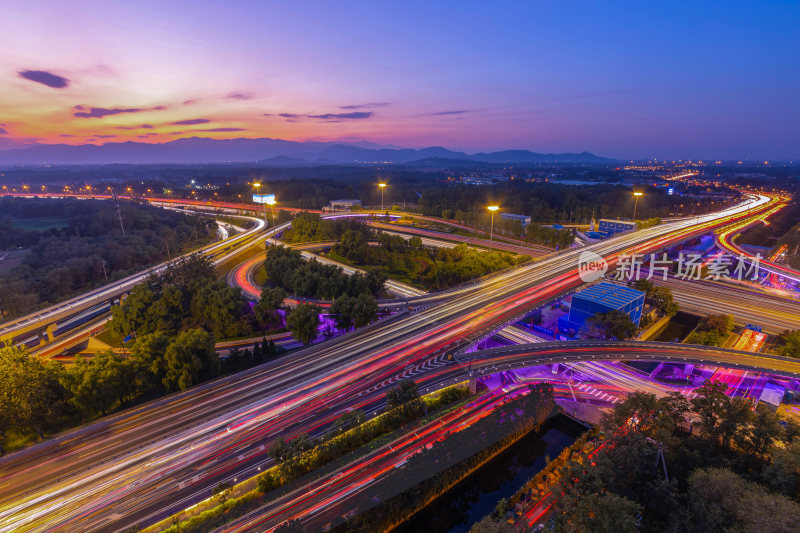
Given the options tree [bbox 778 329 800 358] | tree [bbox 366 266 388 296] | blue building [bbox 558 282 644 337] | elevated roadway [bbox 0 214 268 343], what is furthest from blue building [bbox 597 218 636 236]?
elevated roadway [bbox 0 214 268 343]

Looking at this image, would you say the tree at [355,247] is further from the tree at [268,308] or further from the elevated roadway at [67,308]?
the tree at [268,308]

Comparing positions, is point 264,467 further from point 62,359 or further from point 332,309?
point 62,359

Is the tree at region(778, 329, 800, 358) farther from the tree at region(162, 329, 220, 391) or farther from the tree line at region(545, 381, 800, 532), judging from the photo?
the tree at region(162, 329, 220, 391)

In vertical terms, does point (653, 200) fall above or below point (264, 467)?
above

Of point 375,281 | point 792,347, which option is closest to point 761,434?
point 792,347

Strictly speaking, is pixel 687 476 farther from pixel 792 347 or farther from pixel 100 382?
pixel 100 382

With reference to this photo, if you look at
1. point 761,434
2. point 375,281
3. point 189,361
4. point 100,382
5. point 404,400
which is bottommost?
point 404,400

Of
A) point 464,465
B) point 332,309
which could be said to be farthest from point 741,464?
point 332,309
